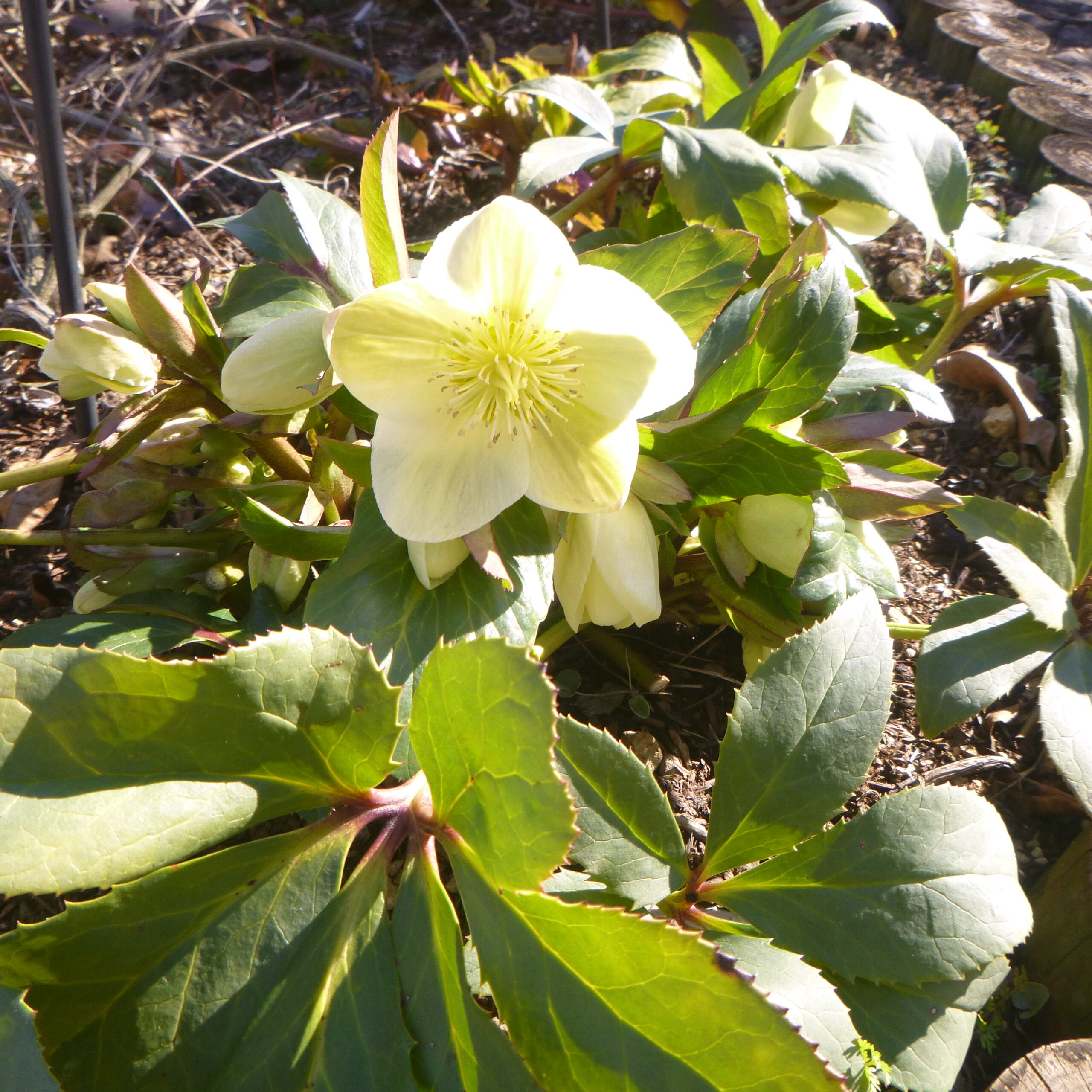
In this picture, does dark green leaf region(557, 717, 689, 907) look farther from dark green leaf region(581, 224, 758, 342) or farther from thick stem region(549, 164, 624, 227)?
thick stem region(549, 164, 624, 227)

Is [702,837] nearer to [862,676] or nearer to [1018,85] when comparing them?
[862,676]

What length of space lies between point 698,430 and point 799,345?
0.46 ft

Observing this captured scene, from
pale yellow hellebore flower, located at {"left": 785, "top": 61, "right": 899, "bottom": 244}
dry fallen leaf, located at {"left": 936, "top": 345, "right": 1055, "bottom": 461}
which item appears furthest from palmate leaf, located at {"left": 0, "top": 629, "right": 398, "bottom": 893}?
dry fallen leaf, located at {"left": 936, "top": 345, "right": 1055, "bottom": 461}

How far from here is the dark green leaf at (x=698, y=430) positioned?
0.71 metres

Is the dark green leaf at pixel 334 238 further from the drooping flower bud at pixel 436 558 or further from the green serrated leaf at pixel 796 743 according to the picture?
the green serrated leaf at pixel 796 743

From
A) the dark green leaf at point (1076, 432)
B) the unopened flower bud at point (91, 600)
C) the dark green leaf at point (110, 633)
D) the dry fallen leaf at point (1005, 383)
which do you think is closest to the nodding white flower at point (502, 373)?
the dark green leaf at point (110, 633)

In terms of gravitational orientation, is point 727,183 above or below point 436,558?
above

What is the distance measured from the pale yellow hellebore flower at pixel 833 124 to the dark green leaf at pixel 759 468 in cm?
52

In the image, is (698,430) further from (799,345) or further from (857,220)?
(857,220)

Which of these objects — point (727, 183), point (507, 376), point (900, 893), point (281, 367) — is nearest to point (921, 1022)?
point (900, 893)

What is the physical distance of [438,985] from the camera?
605 mm

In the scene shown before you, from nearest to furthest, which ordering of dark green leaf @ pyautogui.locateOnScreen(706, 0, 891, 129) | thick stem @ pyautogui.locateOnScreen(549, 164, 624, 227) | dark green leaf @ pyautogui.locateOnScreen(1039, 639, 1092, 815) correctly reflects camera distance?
dark green leaf @ pyautogui.locateOnScreen(1039, 639, 1092, 815)
dark green leaf @ pyautogui.locateOnScreen(706, 0, 891, 129)
thick stem @ pyautogui.locateOnScreen(549, 164, 624, 227)

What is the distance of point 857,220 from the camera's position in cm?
117

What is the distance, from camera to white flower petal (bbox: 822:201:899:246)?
3.82 ft
